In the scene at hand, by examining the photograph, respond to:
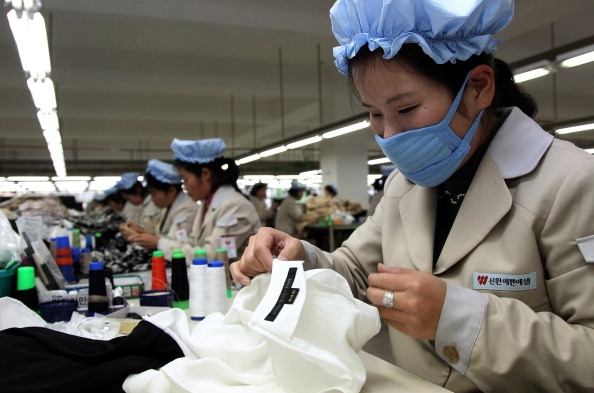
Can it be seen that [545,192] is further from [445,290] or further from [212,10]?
[212,10]

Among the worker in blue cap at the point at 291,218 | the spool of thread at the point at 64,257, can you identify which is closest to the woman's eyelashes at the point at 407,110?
the spool of thread at the point at 64,257

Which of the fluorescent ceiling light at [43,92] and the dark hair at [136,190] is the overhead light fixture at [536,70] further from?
the dark hair at [136,190]

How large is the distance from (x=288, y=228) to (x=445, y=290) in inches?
349

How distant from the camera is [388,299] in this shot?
3.34 ft

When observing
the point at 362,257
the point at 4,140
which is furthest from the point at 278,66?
the point at 4,140

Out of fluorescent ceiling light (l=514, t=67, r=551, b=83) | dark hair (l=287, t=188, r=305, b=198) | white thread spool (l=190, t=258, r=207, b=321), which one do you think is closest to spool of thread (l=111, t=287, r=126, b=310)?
white thread spool (l=190, t=258, r=207, b=321)

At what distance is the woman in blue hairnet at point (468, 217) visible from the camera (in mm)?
1015

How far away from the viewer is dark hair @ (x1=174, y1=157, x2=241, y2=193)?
396 cm

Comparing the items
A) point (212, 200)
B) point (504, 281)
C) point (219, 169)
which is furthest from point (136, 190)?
point (504, 281)

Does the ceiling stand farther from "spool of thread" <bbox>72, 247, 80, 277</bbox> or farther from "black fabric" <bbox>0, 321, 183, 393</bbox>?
"spool of thread" <bbox>72, 247, 80, 277</bbox>

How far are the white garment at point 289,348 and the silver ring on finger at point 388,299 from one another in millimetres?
32

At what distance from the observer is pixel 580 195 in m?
1.10

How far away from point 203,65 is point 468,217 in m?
8.62

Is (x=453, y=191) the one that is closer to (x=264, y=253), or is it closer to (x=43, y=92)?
(x=264, y=253)
